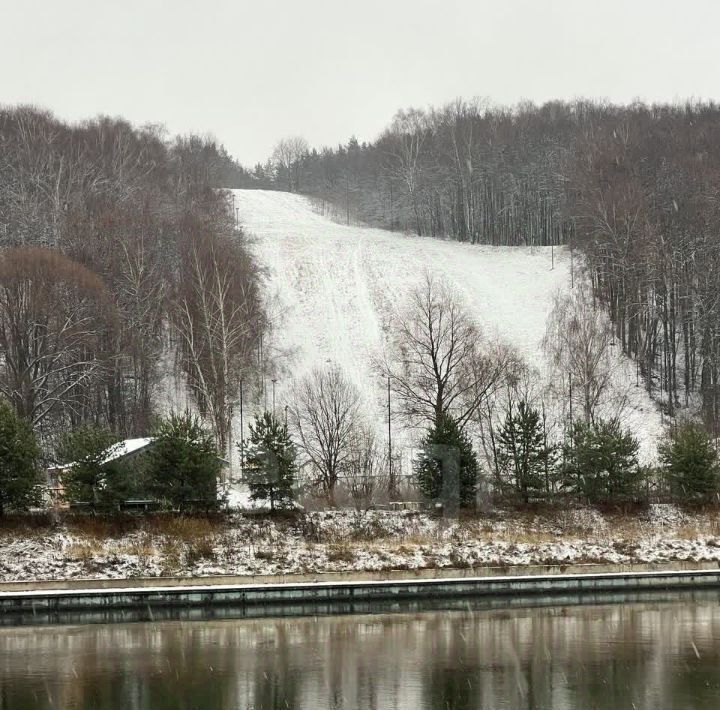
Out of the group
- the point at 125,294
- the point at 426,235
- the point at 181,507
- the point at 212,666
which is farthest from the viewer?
the point at 426,235

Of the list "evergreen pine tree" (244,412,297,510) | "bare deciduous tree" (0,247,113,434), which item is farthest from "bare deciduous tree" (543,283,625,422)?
"bare deciduous tree" (0,247,113,434)

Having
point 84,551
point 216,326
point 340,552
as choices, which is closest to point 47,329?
point 216,326

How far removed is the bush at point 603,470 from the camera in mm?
44344

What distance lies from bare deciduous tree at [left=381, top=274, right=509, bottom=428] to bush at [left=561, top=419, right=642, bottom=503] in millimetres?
7262

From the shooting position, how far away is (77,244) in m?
64.5

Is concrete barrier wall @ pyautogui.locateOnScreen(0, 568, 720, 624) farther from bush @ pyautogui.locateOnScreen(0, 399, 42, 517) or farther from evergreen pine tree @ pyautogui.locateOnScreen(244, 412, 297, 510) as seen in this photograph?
evergreen pine tree @ pyautogui.locateOnScreen(244, 412, 297, 510)

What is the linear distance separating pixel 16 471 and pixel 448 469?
16.3 m

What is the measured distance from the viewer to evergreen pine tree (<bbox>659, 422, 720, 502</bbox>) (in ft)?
144

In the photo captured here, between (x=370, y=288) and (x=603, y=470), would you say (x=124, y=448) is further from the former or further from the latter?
(x=370, y=288)

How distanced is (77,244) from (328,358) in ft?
53.0

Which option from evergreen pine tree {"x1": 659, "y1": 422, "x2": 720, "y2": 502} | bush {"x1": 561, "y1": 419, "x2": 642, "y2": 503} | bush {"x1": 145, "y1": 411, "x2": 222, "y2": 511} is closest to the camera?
bush {"x1": 145, "y1": 411, "x2": 222, "y2": 511}

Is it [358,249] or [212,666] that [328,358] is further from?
[212,666]

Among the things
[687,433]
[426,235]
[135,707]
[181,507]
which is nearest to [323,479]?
[181,507]

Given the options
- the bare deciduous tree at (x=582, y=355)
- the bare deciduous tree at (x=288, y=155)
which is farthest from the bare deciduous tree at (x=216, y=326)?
the bare deciduous tree at (x=288, y=155)
